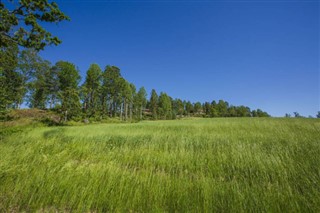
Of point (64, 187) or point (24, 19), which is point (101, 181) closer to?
point (64, 187)

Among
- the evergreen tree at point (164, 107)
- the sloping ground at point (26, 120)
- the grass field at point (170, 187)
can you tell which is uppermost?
the evergreen tree at point (164, 107)

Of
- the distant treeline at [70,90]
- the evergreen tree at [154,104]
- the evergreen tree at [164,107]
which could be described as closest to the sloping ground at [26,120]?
the distant treeline at [70,90]

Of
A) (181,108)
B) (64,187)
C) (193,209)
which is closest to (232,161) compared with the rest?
(193,209)

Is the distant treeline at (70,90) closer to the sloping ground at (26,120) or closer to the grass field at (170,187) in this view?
the sloping ground at (26,120)

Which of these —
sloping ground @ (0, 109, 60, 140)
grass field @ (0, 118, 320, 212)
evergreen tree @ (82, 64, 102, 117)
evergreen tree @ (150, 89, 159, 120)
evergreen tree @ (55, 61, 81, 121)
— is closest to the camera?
grass field @ (0, 118, 320, 212)

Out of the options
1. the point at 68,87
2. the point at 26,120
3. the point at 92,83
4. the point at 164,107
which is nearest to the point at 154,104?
the point at 164,107

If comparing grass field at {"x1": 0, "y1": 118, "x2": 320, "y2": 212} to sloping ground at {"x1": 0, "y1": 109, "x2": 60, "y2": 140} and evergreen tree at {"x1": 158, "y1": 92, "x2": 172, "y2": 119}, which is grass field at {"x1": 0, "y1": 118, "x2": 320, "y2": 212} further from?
evergreen tree at {"x1": 158, "y1": 92, "x2": 172, "y2": 119}

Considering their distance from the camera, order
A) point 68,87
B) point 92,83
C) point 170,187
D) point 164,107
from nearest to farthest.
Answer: point 170,187
point 68,87
point 92,83
point 164,107

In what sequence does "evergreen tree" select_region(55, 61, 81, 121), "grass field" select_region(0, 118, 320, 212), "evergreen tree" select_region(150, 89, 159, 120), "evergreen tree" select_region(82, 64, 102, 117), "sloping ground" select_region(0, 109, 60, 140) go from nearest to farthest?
1. "grass field" select_region(0, 118, 320, 212)
2. "sloping ground" select_region(0, 109, 60, 140)
3. "evergreen tree" select_region(55, 61, 81, 121)
4. "evergreen tree" select_region(82, 64, 102, 117)
5. "evergreen tree" select_region(150, 89, 159, 120)

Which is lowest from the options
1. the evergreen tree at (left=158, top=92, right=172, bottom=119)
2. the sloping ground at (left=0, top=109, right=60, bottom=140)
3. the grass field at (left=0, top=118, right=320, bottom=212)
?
the grass field at (left=0, top=118, right=320, bottom=212)

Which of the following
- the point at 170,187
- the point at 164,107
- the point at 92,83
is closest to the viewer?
the point at 170,187

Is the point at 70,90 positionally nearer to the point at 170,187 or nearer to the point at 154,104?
the point at 170,187

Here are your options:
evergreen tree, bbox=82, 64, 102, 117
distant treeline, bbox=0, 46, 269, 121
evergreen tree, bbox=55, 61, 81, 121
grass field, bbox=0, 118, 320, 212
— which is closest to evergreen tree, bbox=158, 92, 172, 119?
distant treeline, bbox=0, 46, 269, 121

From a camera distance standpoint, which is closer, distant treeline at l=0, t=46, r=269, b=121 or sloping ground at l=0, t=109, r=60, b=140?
sloping ground at l=0, t=109, r=60, b=140
